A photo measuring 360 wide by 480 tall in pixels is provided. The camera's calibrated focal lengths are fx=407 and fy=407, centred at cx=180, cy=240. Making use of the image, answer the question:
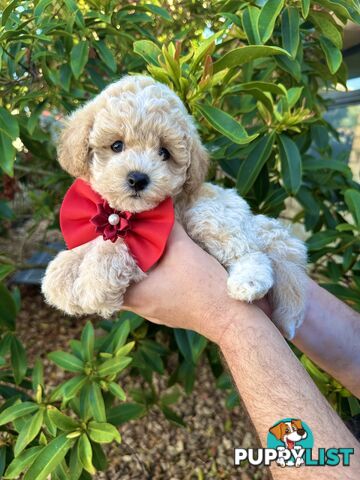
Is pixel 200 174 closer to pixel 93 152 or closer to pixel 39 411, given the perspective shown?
pixel 93 152

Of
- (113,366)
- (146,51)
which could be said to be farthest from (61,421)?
(146,51)

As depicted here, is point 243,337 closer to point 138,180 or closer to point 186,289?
point 186,289

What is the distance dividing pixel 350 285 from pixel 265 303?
1.20m

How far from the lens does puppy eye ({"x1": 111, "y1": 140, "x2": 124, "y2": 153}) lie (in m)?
1.18

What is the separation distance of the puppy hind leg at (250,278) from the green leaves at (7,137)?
920mm

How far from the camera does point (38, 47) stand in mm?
1748

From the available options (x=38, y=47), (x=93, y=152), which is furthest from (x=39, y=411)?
(x=38, y=47)

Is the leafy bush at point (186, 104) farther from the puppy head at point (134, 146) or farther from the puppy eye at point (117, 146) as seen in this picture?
the puppy eye at point (117, 146)

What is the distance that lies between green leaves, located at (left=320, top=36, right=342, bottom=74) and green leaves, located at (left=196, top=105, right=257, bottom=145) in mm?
560

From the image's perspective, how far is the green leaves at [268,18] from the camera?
4.70ft

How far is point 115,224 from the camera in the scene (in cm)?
119

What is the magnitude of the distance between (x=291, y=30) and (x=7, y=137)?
3.82 ft

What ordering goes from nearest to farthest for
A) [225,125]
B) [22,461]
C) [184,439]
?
[225,125], [22,461], [184,439]

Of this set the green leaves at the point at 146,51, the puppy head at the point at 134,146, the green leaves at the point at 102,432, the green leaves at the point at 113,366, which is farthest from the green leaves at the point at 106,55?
the green leaves at the point at 102,432
